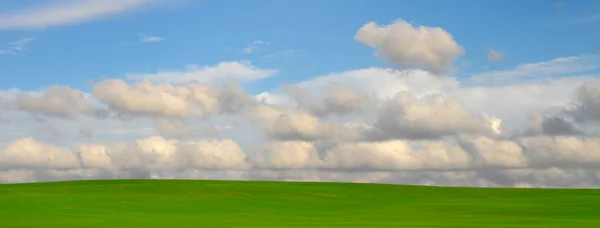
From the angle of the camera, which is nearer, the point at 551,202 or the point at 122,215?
the point at 122,215

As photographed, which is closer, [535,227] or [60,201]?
[535,227]

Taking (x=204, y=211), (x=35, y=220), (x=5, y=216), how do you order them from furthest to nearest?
(x=204, y=211) → (x=5, y=216) → (x=35, y=220)

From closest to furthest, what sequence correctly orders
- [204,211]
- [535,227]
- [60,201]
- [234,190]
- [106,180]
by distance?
[535,227]
[204,211]
[60,201]
[234,190]
[106,180]

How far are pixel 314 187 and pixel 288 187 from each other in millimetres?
3378

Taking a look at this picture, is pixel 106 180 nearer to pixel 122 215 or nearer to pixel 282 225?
pixel 122 215

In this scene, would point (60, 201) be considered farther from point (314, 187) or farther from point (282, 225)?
point (314, 187)

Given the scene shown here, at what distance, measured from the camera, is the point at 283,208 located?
52.3 metres

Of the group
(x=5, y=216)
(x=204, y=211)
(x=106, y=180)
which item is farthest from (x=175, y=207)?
(x=106, y=180)

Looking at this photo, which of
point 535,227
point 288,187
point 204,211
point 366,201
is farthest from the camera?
point 288,187

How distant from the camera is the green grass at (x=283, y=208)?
37250 millimetres

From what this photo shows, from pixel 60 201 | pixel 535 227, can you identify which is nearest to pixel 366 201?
pixel 60 201

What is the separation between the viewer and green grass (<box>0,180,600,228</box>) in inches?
1467

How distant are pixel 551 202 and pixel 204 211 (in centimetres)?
3286

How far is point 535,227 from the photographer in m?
33.2
